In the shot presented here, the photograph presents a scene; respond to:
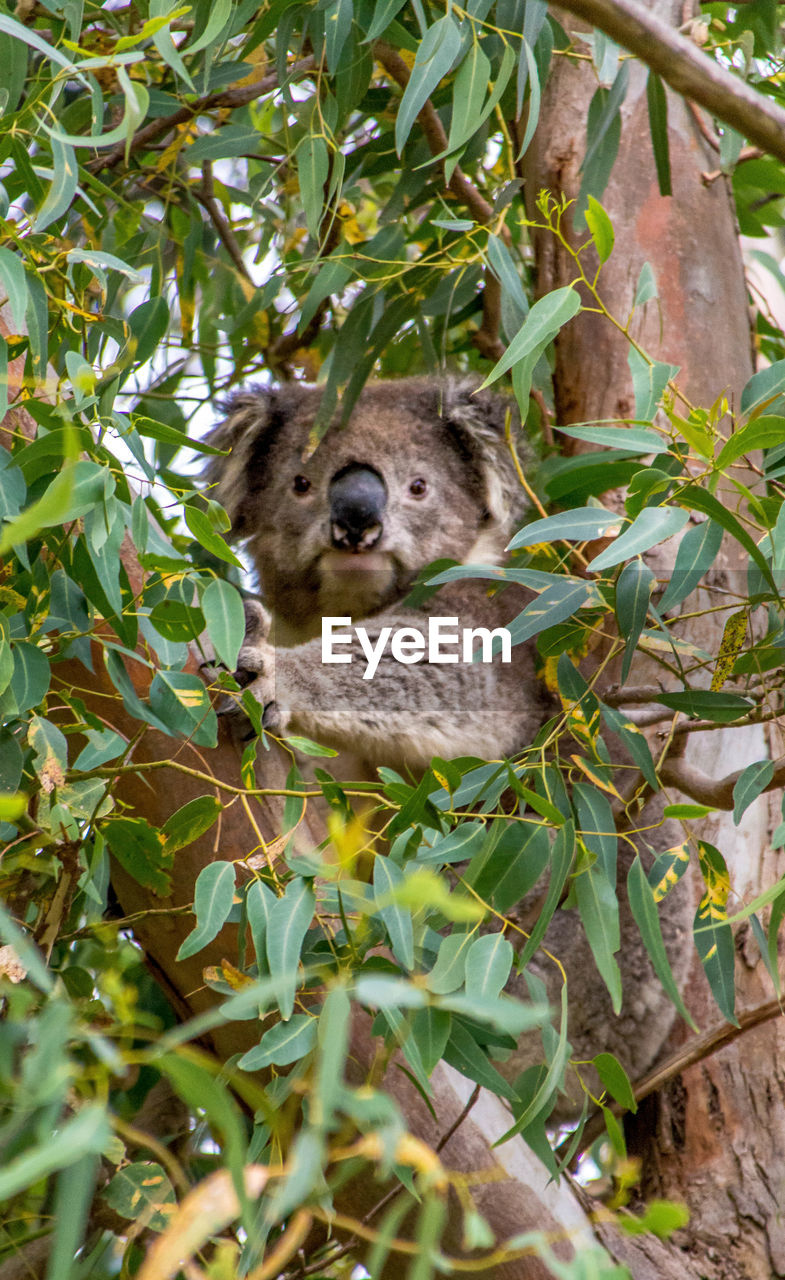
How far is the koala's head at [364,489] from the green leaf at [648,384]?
1155 millimetres

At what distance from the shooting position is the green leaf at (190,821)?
5.06ft

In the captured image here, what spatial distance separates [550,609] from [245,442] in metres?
1.53

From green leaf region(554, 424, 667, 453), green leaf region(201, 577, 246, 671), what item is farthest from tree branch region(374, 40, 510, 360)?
green leaf region(201, 577, 246, 671)

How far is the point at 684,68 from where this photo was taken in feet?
2.98

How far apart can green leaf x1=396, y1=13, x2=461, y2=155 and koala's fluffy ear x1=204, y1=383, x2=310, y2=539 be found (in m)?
1.29

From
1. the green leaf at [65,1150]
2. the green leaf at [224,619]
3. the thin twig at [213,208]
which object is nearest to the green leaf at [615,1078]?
the green leaf at [224,619]

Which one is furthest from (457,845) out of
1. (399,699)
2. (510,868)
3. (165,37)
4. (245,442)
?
(245,442)

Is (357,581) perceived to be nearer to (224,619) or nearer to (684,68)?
(224,619)

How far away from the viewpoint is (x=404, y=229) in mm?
2305

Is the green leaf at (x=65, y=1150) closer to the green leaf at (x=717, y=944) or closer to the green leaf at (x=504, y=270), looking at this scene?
the green leaf at (x=717, y=944)

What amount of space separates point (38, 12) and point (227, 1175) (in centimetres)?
220

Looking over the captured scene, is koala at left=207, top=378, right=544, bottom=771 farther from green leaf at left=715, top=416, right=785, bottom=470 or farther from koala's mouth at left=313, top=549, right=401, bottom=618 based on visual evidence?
green leaf at left=715, top=416, right=785, bottom=470

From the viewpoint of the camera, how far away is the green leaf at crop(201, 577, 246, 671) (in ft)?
4.50

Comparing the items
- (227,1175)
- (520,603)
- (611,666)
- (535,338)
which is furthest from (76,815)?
(520,603)
